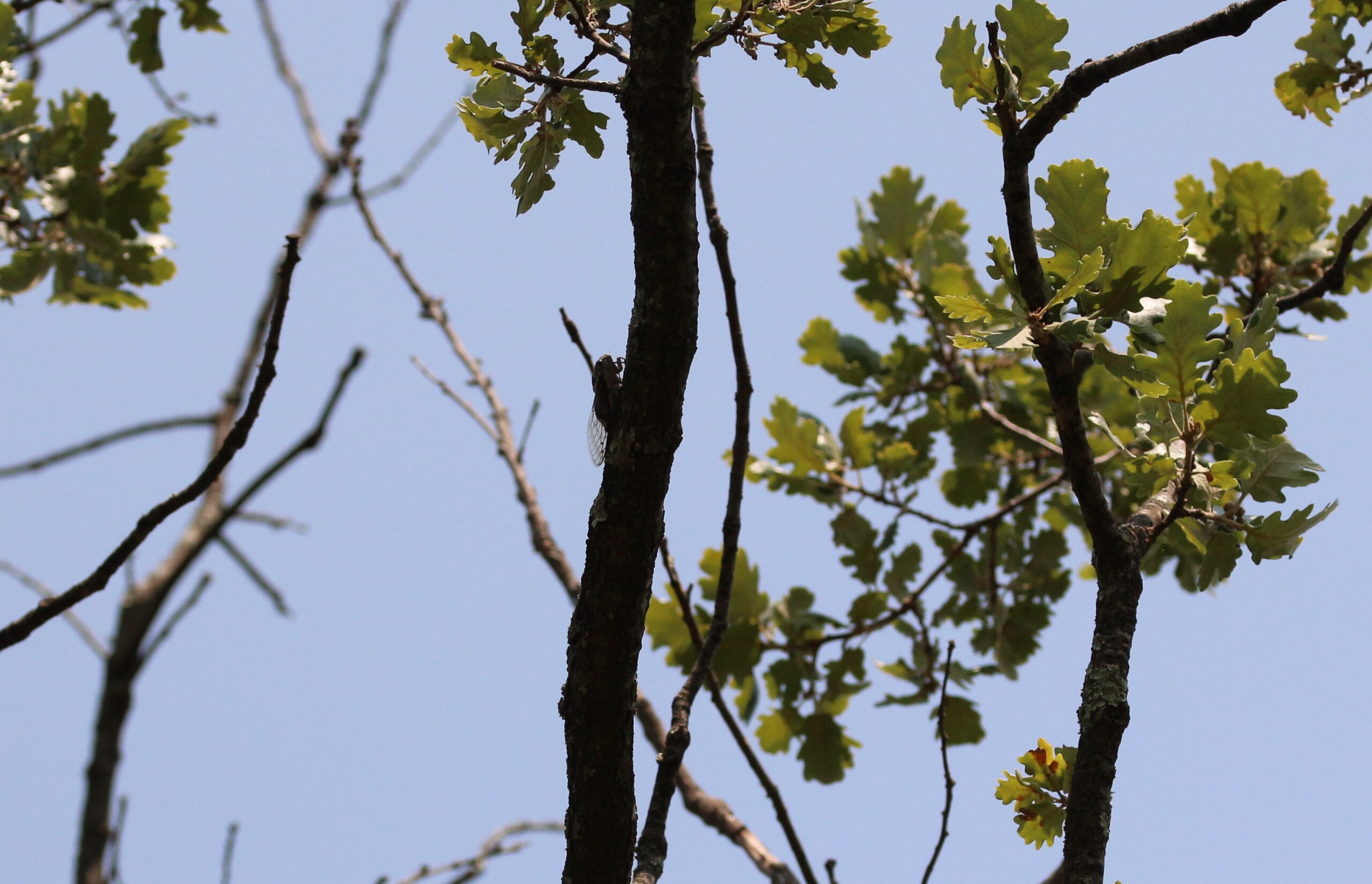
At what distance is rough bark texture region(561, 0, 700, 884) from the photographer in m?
1.69

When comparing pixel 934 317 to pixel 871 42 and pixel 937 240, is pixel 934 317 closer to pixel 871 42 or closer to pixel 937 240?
pixel 937 240

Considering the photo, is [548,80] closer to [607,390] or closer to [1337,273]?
[607,390]

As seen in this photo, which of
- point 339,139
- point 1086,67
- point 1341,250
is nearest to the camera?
point 1086,67

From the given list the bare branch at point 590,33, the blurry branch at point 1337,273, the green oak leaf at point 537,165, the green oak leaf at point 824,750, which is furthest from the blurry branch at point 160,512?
the blurry branch at point 1337,273

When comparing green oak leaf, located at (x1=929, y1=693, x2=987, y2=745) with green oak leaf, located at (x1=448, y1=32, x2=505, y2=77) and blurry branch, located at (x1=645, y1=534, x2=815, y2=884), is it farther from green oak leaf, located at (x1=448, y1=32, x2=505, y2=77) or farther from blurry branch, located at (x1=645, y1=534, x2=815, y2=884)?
green oak leaf, located at (x1=448, y1=32, x2=505, y2=77)

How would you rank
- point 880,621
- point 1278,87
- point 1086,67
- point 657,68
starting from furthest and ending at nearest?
point 880,621 → point 1278,87 → point 1086,67 → point 657,68

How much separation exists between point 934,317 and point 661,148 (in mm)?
2754

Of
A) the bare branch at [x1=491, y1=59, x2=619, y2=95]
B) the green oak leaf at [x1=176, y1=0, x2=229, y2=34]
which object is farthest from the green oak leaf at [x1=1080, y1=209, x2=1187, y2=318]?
the green oak leaf at [x1=176, y1=0, x2=229, y2=34]

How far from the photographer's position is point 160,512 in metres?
2.02

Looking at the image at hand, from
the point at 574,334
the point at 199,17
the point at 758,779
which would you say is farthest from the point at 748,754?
the point at 199,17

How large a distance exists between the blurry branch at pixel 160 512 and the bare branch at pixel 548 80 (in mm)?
568

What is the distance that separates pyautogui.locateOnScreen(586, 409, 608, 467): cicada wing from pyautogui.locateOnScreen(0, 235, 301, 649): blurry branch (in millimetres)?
635

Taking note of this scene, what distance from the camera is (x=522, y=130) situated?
198 cm

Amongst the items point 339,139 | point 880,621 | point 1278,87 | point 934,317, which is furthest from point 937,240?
point 339,139
